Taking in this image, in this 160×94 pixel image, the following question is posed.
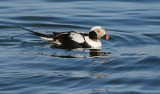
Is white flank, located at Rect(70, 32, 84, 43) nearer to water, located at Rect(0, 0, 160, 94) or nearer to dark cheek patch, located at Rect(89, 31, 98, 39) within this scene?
dark cheek patch, located at Rect(89, 31, 98, 39)

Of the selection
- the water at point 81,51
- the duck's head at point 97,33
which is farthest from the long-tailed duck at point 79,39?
the water at point 81,51

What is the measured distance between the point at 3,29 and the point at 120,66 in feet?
18.0

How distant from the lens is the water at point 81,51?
26.9 ft

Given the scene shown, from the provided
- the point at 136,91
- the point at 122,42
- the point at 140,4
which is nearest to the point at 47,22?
the point at 122,42

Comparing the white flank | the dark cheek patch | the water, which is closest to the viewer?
the water

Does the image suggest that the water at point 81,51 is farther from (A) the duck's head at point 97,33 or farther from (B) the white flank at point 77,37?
(B) the white flank at point 77,37

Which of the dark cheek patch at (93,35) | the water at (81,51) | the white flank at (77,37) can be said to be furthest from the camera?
the dark cheek patch at (93,35)

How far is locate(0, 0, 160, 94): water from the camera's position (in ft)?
26.9

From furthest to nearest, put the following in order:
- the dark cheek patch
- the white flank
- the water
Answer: the dark cheek patch → the white flank → the water

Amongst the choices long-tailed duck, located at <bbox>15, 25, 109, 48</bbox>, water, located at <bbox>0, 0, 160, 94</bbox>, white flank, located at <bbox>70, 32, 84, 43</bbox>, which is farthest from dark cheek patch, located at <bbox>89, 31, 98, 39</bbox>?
water, located at <bbox>0, 0, 160, 94</bbox>

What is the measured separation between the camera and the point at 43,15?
16156mm

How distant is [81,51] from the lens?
11469 mm

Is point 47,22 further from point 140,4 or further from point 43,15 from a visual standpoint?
point 140,4

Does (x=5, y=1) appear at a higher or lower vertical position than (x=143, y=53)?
higher
